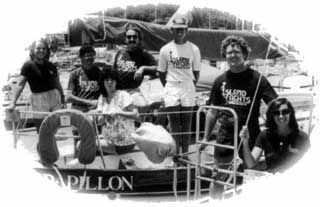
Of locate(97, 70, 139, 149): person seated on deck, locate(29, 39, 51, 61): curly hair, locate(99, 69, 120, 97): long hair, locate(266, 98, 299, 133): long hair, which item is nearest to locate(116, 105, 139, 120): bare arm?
locate(97, 70, 139, 149): person seated on deck

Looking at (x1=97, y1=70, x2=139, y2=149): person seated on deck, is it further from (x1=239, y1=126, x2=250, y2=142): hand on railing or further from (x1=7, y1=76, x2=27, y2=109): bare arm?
(x1=239, y1=126, x2=250, y2=142): hand on railing

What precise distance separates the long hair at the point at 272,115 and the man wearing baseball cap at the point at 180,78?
752mm

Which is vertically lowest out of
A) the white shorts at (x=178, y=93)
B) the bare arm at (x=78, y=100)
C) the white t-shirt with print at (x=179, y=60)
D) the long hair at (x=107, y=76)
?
the bare arm at (x=78, y=100)

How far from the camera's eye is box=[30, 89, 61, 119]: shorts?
3.41 m

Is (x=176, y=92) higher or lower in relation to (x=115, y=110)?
higher

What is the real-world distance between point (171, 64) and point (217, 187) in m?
0.90

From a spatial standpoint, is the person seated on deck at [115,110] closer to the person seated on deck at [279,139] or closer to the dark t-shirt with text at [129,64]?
the dark t-shirt with text at [129,64]

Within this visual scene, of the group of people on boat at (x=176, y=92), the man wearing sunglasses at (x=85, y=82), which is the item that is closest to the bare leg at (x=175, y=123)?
the group of people on boat at (x=176, y=92)

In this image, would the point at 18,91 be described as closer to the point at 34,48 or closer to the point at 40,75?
the point at 40,75

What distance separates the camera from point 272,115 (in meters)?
2.69

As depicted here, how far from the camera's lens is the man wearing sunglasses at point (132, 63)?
3.34m

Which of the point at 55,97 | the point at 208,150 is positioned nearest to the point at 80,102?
the point at 55,97

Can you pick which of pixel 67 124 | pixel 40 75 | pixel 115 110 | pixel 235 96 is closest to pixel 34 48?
pixel 40 75

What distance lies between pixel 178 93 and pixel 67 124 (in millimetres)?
797
